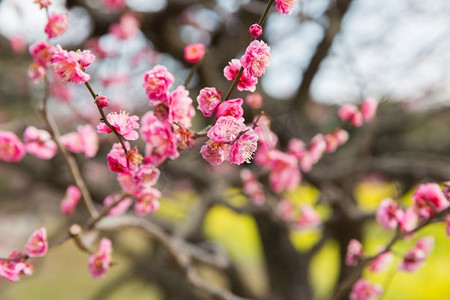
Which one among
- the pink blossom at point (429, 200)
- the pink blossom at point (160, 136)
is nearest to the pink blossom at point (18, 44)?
the pink blossom at point (160, 136)

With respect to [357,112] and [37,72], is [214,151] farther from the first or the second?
[357,112]

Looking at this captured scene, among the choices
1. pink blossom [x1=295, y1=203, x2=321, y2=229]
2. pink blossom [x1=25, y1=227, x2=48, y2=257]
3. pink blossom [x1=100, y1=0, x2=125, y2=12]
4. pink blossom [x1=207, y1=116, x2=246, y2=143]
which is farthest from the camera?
pink blossom [x1=100, y1=0, x2=125, y2=12]

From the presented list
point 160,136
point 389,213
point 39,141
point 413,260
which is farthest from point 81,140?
point 413,260

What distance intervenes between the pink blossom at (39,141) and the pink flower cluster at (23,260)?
1.29 feet

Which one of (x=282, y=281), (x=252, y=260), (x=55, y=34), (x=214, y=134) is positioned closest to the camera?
(x=214, y=134)

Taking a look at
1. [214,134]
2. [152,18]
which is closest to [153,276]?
[152,18]

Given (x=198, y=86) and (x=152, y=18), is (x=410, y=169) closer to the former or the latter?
(x=198, y=86)

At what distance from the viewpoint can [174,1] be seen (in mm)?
2773

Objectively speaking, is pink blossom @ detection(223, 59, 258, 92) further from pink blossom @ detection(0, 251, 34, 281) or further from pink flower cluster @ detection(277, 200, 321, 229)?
pink flower cluster @ detection(277, 200, 321, 229)

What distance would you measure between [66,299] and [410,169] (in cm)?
Result: 560

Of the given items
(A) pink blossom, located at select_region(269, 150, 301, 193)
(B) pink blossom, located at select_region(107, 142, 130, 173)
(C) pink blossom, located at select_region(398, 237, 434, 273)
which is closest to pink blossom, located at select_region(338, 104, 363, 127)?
(A) pink blossom, located at select_region(269, 150, 301, 193)

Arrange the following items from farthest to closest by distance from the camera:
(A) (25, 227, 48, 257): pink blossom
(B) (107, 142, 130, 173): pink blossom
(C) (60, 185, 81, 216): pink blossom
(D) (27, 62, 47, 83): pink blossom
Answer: (C) (60, 185, 81, 216): pink blossom < (D) (27, 62, 47, 83): pink blossom < (A) (25, 227, 48, 257): pink blossom < (B) (107, 142, 130, 173): pink blossom

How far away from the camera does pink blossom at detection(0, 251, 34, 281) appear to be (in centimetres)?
90

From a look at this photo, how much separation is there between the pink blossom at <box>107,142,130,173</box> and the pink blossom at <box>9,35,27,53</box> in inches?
89.6
